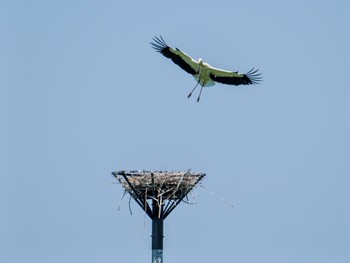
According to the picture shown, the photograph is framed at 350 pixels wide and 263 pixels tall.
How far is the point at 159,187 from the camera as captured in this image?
44.6 m

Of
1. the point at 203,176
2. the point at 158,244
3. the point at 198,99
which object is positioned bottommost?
the point at 158,244

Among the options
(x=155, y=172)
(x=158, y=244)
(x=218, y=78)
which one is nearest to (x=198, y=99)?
(x=218, y=78)

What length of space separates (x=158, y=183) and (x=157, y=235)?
256 centimetres

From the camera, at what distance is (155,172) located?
4472cm

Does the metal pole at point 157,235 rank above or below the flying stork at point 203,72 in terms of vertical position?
below

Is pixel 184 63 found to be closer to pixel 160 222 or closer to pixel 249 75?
pixel 249 75

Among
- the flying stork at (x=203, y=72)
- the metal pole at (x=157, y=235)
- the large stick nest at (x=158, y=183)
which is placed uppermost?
the flying stork at (x=203, y=72)

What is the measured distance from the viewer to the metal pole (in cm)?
4400

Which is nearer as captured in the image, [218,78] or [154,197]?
[154,197]

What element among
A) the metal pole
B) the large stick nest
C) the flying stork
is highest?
the flying stork

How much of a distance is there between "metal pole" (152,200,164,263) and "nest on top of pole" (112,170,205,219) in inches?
4.4

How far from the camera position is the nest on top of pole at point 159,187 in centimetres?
4453

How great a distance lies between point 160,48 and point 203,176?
6.90 meters

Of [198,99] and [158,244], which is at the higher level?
[198,99]
